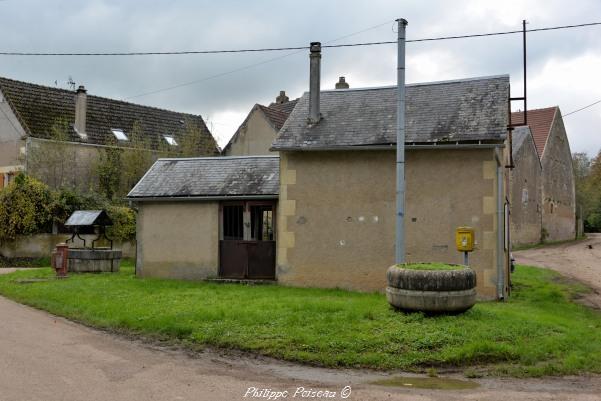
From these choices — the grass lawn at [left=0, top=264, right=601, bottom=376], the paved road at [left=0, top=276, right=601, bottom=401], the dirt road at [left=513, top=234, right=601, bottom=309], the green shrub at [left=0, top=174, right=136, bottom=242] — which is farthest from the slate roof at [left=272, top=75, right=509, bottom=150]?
the green shrub at [left=0, top=174, right=136, bottom=242]

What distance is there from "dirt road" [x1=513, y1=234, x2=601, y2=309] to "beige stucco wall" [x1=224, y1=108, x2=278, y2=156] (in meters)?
13.9

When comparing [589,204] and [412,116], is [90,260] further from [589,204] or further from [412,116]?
[589,204]

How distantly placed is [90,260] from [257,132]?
51.8ft

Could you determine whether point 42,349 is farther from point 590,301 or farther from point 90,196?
point 90,196

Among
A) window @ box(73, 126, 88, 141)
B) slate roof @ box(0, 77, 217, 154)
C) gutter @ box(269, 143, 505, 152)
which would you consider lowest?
gutter @ box(269, 143, 505, 152)

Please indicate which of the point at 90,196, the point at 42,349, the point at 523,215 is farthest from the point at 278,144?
the point at 523,215

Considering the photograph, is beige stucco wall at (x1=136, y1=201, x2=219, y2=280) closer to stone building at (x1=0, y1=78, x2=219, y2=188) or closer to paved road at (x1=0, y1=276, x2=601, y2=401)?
paved road at (x1=0, y1=276, x2=601, y2=401)

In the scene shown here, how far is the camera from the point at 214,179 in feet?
57.7

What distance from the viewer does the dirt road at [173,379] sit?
21.8 feet

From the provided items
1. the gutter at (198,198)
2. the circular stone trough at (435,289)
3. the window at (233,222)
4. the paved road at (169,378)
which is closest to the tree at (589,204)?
the window at (233,222)

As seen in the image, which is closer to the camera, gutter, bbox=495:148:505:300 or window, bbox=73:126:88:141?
gutter, bbox=495:148:505:300

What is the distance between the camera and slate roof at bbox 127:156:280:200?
16.7 meters

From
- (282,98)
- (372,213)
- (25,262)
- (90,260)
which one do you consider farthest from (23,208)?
(282,98)

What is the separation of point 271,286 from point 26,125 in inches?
764
